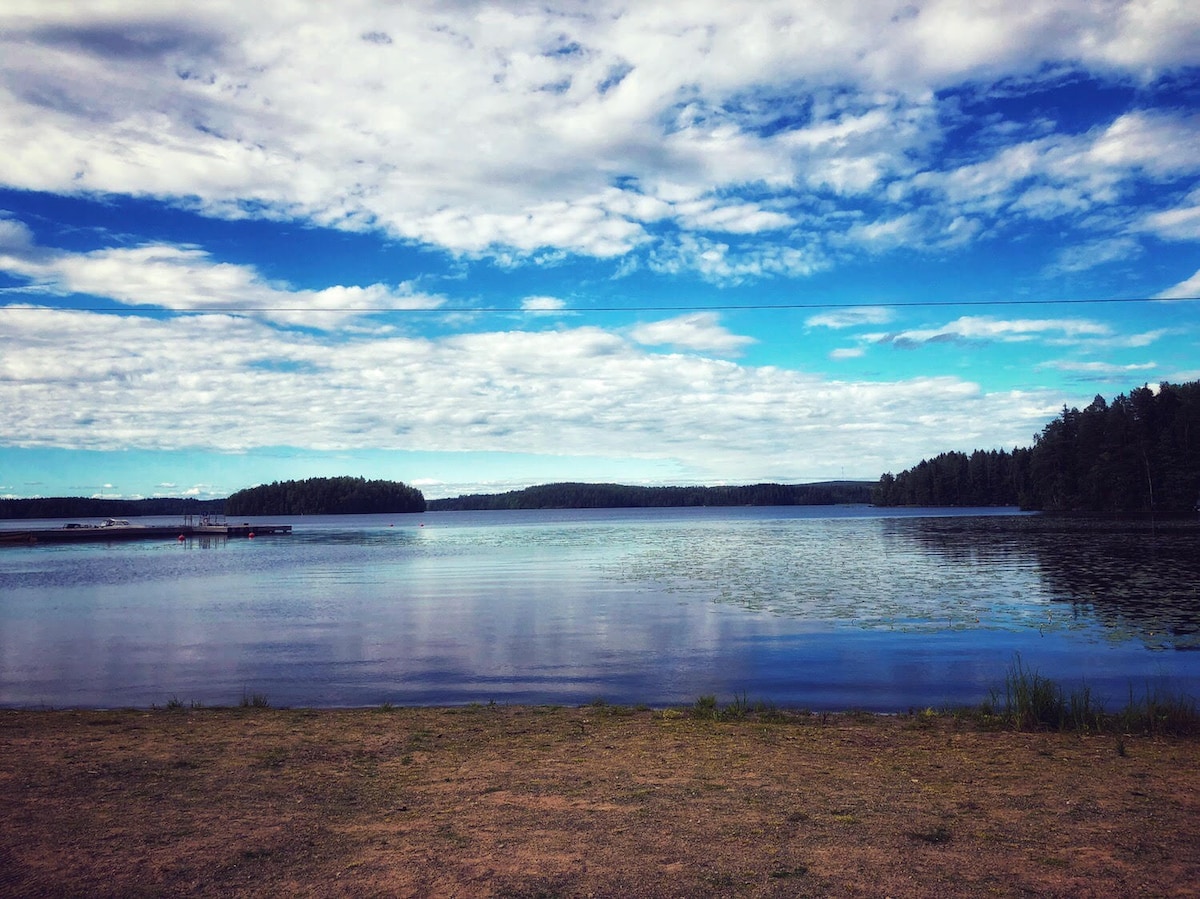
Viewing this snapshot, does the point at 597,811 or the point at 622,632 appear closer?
the point at 597,811

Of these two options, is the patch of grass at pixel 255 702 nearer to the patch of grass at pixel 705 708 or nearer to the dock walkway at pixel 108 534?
the patch of grass at pixel 705 708

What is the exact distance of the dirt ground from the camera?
6.48 meters

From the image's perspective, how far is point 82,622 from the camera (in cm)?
3011

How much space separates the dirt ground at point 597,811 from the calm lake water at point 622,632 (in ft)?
14.9

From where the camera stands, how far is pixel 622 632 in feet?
82.0

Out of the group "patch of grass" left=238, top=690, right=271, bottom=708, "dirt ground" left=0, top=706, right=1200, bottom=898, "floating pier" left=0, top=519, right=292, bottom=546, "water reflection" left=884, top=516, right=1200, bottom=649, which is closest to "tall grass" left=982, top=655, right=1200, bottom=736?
"dirt ground" left=0, top=706, right=1200, bottom=898

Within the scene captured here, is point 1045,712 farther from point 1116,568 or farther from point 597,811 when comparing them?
point 1116,568

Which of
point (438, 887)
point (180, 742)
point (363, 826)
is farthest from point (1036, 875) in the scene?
point (180, 742)

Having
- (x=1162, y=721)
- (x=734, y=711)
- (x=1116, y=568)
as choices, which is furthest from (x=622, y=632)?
(x=1116, y=568)

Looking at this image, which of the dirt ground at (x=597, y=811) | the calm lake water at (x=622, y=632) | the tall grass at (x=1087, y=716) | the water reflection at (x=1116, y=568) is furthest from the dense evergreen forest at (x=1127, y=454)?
the dirt ground at (x=597, y=811)

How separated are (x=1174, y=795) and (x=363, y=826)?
26.8ft

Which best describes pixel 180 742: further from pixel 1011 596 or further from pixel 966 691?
pixel 1011 596

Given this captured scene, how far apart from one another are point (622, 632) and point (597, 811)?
16889 millimetres

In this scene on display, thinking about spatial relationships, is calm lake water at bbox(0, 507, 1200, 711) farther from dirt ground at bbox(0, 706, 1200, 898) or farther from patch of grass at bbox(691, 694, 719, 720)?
dirt ground at bbox(0, 706, 1200, 898)
